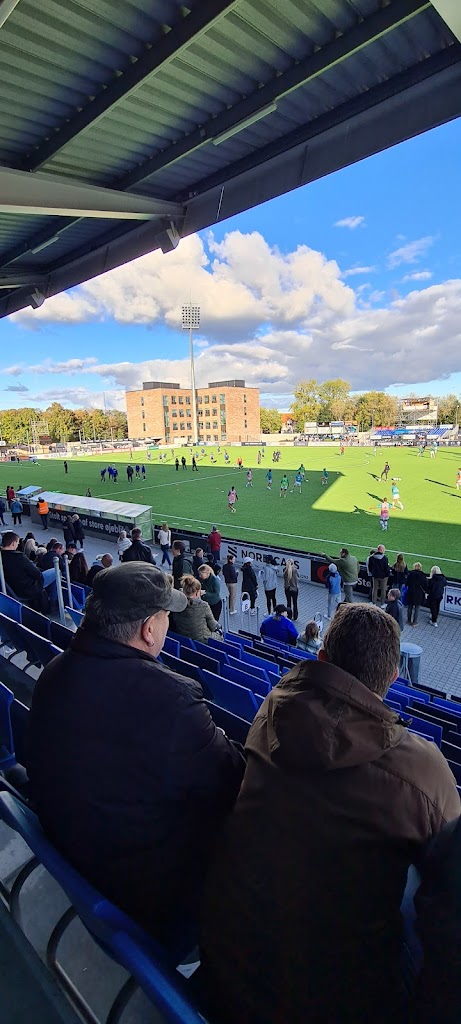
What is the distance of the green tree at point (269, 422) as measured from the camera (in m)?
130

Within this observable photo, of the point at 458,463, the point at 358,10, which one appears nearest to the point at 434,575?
the point at 358,10

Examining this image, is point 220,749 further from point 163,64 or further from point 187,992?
point 163,64

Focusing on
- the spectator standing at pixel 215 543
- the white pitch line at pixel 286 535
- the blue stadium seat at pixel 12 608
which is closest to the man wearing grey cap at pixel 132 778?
the blue stadium seat at pixel 12 608

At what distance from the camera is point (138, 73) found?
4777 millimetres

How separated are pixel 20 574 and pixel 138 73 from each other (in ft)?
18.8

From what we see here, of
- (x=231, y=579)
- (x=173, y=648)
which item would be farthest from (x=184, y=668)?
(x=231, y=579)

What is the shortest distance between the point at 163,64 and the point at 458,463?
40.7 metres

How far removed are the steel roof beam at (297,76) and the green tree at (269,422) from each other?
122689mm

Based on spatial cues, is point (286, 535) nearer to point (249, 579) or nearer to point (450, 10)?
point (249, 579)

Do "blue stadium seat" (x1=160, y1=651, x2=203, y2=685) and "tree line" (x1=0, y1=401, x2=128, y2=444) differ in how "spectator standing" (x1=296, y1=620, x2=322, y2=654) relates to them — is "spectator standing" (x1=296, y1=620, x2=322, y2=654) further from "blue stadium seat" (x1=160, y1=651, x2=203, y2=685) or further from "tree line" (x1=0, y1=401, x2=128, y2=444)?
"tree line" (x1=0, y1=401, x2=128, y2=444)

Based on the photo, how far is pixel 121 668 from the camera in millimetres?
1459

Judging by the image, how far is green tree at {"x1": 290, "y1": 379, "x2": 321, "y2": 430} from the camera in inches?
4852

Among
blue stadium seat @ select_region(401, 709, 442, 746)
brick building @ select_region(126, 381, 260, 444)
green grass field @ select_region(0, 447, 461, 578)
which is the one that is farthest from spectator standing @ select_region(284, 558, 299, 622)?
brick building @ select_region(126, 381, 260, 444)

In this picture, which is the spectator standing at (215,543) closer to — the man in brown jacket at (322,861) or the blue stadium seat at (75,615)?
the blue stadium seat at (75,615)
